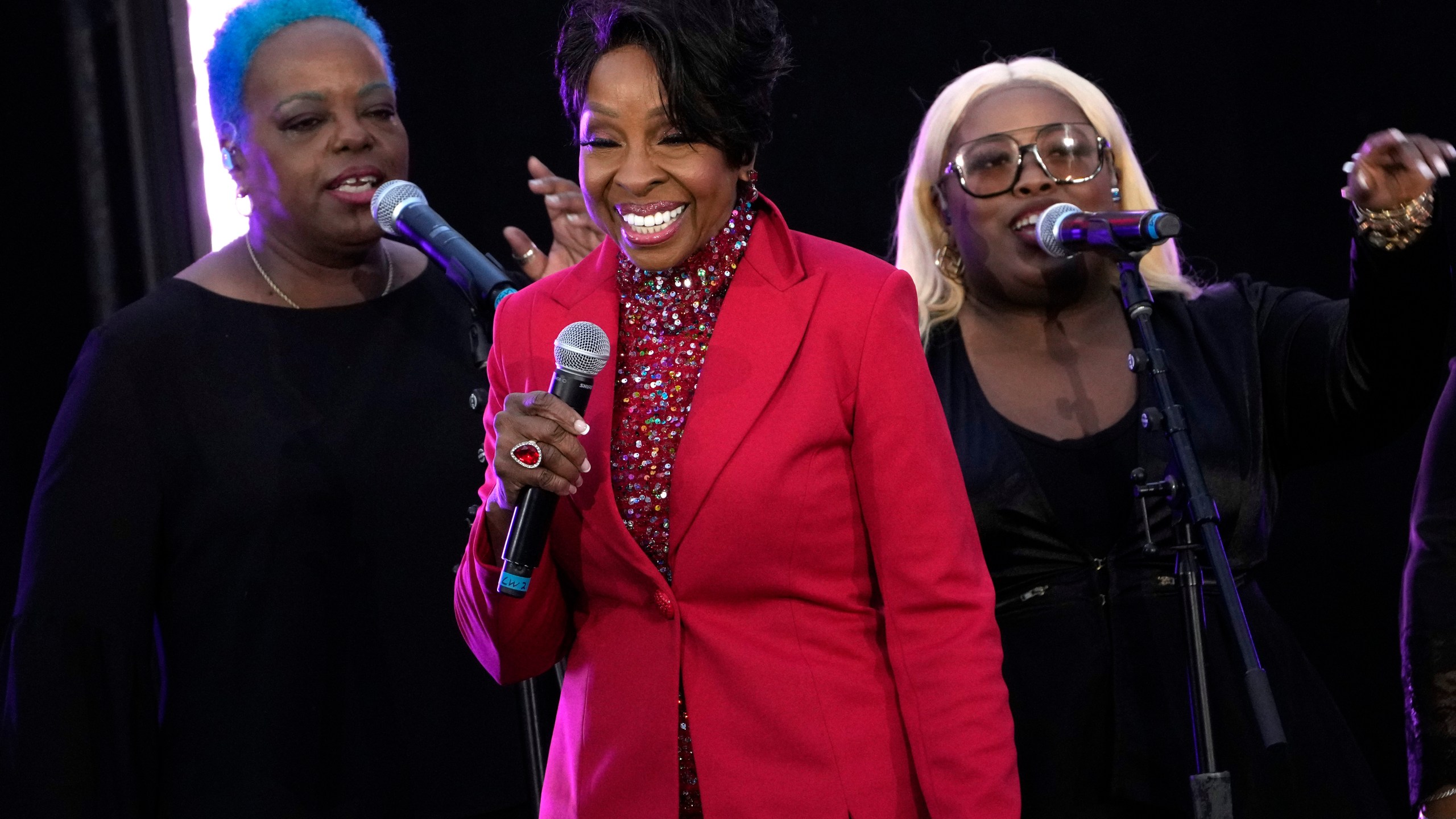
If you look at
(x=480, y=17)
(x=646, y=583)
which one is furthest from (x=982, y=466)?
(x=480, y=17)

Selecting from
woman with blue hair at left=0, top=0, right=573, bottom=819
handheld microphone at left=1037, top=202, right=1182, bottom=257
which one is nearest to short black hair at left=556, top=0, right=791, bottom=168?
handheld microphone at left=1037, top=202, right=1182, bottom=257

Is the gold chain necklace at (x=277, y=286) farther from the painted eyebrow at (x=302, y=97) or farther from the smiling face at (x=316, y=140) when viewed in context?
the painted eyebrow at (x=302, y=97)

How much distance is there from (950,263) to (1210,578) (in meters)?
0.84

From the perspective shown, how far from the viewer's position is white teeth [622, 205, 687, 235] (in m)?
1.81

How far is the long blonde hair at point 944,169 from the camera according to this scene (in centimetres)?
292

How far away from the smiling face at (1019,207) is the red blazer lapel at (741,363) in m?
1.03

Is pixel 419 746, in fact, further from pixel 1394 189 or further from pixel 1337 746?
pixel 1394 189

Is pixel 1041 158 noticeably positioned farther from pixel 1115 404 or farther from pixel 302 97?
pixel 302 97

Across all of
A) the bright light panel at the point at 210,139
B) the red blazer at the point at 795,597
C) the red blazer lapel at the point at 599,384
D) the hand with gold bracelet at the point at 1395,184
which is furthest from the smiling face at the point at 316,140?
the hand with gold bracelet at the point at 1395,184

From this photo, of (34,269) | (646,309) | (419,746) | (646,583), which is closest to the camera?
(646,583)

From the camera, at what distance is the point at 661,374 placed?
1870 millimetres

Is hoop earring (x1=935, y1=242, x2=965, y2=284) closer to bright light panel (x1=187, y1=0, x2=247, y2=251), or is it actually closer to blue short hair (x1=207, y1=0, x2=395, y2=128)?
blue short hair (x1=207, y1=0, x2=395, y2=128)

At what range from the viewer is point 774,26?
6.06ft

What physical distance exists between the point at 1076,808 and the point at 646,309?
121 centimetres
